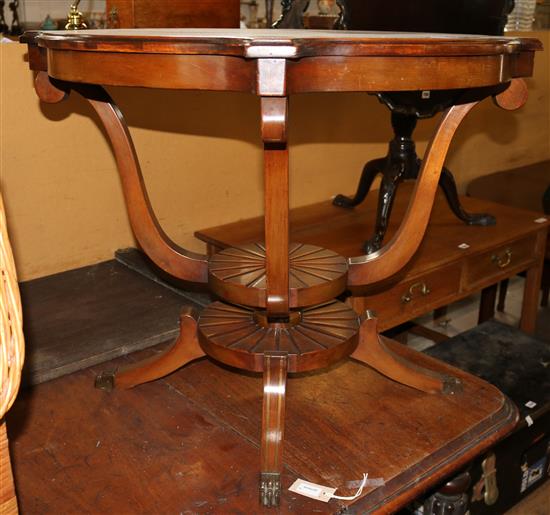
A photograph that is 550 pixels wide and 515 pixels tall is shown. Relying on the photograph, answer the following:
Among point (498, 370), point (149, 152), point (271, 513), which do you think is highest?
point (149, 152)

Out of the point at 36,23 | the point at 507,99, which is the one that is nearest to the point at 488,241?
the point at 507,99

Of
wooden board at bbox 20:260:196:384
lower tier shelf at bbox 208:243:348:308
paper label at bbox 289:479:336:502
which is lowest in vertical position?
paper label at bbox 289:479:336:502

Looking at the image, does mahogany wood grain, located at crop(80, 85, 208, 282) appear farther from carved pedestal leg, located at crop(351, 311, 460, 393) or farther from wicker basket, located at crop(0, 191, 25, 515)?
wicker basket, located at crop(0, 191, 25, 515)

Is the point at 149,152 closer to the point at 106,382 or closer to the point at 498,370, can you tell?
the point at 106,382

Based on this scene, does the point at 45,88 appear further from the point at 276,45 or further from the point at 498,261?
the point at 498,261

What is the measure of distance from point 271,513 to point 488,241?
1.30 m

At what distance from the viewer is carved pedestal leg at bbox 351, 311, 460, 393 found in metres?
1.26

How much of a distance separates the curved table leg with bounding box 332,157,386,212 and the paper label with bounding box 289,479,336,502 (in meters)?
1.26

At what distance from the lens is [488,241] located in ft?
6.82

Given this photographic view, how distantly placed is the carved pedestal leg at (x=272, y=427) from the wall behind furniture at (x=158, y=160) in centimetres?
93

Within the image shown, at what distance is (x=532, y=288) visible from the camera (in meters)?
2.44

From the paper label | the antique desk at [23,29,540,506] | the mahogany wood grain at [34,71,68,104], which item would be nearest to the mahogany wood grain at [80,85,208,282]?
the antique desk at [23,29,540,506]

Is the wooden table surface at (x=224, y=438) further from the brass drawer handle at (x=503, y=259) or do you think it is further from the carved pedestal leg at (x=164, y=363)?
the brass drawer handle at (x=503, y=259)

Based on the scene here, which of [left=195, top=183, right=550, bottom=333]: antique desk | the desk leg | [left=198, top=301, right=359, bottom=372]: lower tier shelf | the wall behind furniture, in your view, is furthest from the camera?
the desk leg
